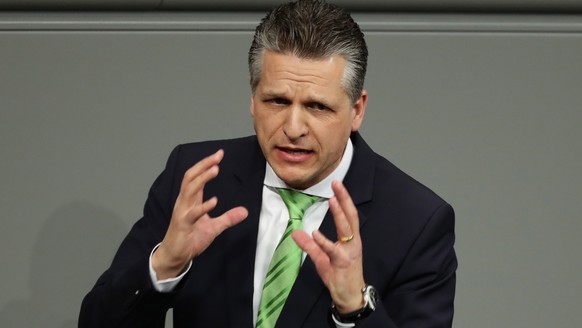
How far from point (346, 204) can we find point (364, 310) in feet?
0.55

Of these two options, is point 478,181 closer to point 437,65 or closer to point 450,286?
point 437,65

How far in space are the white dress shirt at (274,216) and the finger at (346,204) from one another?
0.23m

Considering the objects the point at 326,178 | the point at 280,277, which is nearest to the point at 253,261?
the point at 280,277

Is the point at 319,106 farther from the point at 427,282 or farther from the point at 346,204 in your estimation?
the point at 427,282

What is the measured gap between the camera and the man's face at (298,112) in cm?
201

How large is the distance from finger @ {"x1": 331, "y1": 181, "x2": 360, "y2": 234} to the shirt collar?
0.24 meters

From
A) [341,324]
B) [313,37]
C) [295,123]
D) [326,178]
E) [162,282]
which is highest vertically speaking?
[313,37]

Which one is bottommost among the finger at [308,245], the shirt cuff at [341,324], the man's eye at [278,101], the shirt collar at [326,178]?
the shirt cuff at [341,324]

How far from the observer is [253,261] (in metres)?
2.10

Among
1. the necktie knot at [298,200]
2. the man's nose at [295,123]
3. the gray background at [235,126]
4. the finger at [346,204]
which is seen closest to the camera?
the finger at [346,204]

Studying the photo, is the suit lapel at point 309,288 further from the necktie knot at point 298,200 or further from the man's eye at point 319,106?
the man's eye at point 319,106

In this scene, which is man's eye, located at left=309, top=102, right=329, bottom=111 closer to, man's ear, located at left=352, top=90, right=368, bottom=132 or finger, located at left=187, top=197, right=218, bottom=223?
man's ear, located at left=352, top=90, right=368, bottom=132

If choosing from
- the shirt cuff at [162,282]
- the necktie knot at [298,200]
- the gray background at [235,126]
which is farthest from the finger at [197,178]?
the gray background at [235,126]

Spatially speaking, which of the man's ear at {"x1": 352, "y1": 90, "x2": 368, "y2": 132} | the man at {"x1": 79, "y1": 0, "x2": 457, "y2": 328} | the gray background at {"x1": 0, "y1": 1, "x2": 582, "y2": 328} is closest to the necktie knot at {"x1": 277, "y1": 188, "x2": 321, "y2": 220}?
the man at {"x1": 79, "y1": 0, "x2": 457, "y2": 328}
